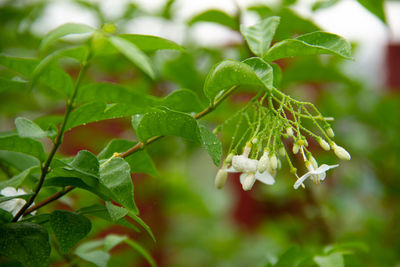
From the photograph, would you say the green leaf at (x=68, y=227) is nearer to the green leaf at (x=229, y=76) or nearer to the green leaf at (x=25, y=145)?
the green leaf at (x=25, y=145)

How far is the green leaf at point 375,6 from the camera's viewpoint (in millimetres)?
680

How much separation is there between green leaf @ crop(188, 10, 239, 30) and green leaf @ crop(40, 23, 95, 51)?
625mm

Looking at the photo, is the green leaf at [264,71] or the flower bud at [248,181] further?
the flower bud at [248,181]

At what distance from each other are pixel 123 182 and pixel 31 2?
4.85ft

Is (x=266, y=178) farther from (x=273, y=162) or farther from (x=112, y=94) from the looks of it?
(x=112, y=94)

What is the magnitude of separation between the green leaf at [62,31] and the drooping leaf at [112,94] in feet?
0.30

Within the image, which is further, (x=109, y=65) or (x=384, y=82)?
(x=384, y=82)

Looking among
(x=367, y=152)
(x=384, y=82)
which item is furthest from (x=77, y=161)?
(x=384, y=82)

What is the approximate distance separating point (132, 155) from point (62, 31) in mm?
251

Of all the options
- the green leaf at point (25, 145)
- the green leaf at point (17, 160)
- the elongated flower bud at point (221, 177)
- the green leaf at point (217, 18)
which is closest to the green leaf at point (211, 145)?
the elongated flower bud at point (221, 177)

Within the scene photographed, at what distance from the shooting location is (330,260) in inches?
26.7

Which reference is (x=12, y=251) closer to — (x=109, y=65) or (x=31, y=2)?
(x=109, y=65)

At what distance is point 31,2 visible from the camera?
167 cm

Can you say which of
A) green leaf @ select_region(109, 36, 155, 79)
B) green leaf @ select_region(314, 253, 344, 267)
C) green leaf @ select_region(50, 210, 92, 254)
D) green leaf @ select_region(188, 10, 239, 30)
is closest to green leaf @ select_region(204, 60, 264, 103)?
green leaf @ select_region(109, 36, 155, 79)
